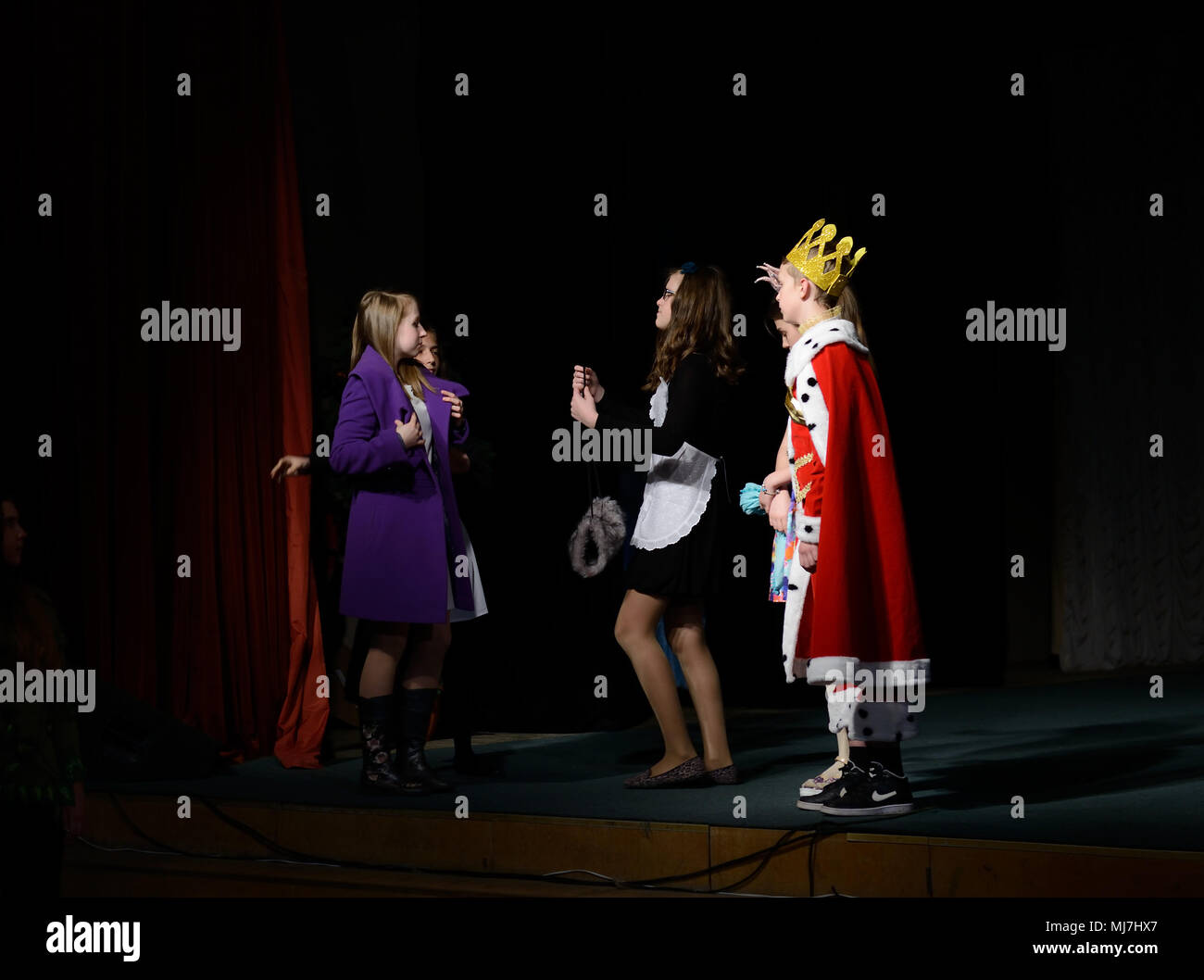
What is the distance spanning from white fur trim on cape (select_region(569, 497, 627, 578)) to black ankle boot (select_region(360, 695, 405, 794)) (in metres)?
0.65

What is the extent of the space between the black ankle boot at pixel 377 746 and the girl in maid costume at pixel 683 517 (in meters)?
0.67

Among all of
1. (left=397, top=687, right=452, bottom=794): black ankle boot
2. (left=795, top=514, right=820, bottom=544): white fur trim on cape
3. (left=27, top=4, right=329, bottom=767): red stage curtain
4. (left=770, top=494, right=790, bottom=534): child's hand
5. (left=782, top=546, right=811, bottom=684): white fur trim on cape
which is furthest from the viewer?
(left=27, top=4, right=329, bottom=767): red stage curtain

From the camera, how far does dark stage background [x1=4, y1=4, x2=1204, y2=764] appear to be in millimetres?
4871

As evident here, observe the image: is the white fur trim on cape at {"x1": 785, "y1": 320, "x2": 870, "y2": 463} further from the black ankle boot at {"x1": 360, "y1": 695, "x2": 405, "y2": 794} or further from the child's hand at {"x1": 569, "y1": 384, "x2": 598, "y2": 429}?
the black ankle boot at {"x1": 360, "y1": 695, "x2": 405, "y2": 794}

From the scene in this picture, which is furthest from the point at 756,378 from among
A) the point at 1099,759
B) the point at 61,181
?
the point at 61,181

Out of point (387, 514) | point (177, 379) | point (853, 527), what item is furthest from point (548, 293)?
point (853, 527)

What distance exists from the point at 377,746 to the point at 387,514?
2.12ft

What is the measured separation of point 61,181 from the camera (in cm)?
477

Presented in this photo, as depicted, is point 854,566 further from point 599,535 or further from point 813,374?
point 599,535

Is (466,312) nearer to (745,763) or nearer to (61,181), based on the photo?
(61,181)

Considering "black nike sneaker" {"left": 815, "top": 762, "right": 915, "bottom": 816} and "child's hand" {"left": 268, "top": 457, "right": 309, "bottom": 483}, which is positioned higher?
"child's hand" {"left": 268, "top": 457, "right": 309, "bottom": 483}

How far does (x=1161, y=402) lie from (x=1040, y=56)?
1.95 m

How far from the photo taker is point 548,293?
5.87m

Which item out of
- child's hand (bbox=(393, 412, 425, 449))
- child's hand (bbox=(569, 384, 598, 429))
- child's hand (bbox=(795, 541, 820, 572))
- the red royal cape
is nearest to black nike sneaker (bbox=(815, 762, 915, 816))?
the red royal cape
